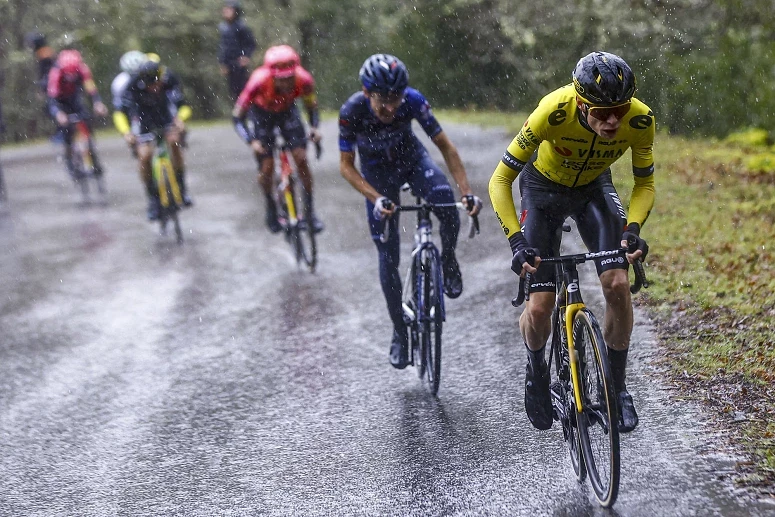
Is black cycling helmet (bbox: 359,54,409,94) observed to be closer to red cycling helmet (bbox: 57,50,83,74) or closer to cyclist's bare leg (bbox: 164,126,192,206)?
cyclist's bare leg (bbox: 164,126,192,206)

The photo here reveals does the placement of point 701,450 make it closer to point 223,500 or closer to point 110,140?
point 223,500

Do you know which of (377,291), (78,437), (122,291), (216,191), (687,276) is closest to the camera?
(78,437)

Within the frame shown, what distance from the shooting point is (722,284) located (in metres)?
8.16

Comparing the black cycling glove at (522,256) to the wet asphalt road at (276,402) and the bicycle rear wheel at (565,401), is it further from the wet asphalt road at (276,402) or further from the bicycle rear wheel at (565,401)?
the wet asphalt road at (276,402)

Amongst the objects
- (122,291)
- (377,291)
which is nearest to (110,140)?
(122,291)

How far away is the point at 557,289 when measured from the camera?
503 cm

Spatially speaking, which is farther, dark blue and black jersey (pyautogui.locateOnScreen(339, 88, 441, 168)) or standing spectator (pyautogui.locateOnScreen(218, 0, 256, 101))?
standing spectator (pyautogui.locateOnScreen(218, 0, 256, 101))

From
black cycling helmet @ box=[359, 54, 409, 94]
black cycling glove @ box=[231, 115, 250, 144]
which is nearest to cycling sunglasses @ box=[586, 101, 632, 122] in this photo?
black cycling helmet @ box=[359, 54, 409, 94]

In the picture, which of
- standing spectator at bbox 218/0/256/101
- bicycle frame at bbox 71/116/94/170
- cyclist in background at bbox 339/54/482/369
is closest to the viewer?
cyclist in background at bbox 339/54/482/369

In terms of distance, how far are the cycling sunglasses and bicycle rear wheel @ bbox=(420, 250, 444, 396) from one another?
7.03 feet

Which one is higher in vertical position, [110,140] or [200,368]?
[200,368]

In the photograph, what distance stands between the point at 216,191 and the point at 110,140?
35.9 ft

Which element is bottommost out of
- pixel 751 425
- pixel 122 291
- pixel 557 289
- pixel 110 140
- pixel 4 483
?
pixel 110 140

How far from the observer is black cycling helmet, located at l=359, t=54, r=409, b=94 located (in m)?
6.28
